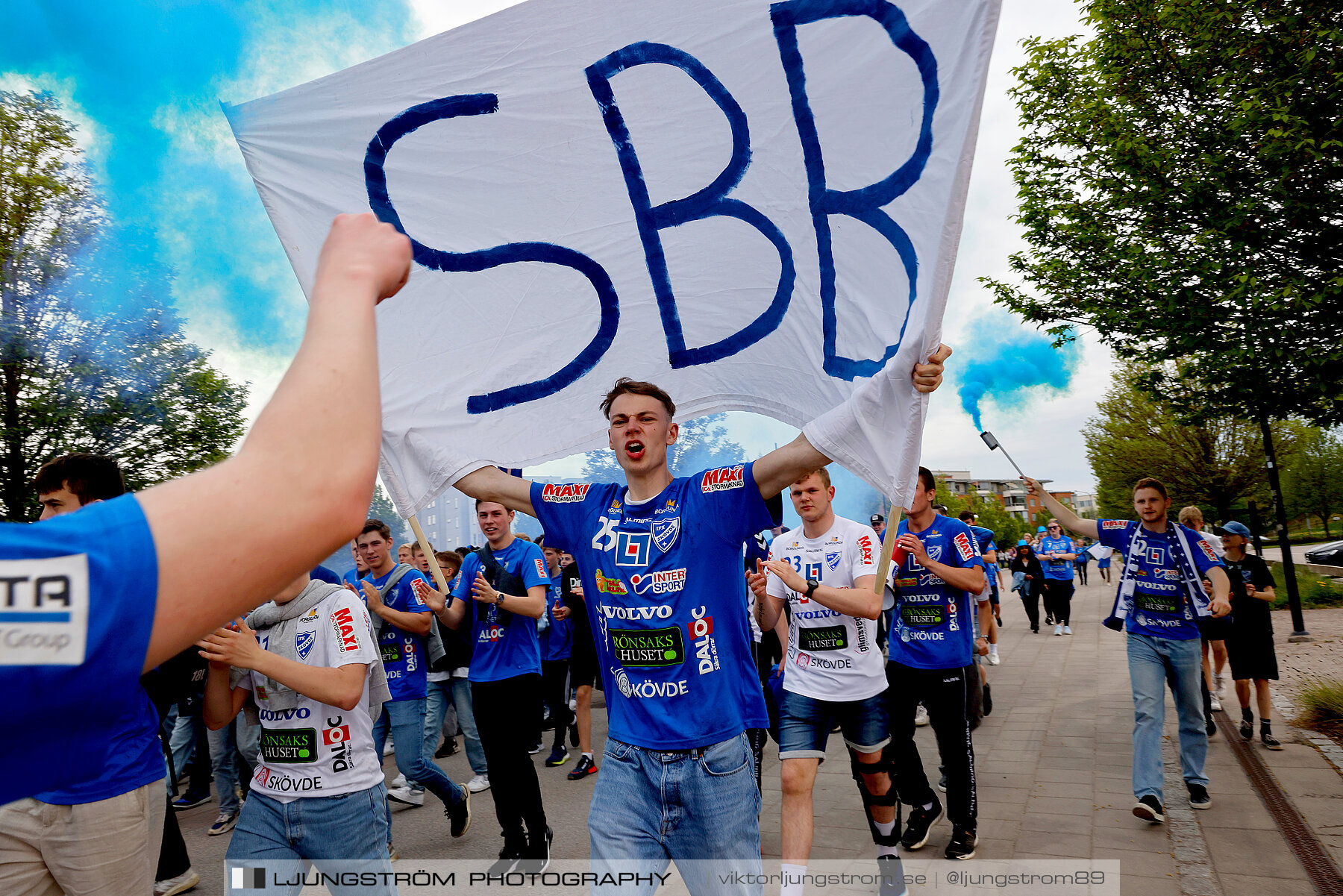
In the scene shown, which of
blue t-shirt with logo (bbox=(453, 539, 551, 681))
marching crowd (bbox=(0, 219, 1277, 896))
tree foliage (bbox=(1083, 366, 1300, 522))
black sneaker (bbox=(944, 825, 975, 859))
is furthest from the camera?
tree foliage (bbox=(1083, 366, 1300, 522))

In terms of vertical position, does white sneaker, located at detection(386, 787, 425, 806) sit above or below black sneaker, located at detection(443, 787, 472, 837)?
below

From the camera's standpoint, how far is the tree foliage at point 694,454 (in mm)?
35812

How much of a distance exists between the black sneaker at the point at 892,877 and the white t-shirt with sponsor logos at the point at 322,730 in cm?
279

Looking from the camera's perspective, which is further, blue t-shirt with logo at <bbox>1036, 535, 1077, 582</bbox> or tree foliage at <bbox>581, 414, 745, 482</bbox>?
tree foliage at <bbox>581, 414, 745, 482</bbox>

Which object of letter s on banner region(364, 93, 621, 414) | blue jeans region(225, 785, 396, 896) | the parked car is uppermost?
letter s on banner region(364, 93, 621, 414)

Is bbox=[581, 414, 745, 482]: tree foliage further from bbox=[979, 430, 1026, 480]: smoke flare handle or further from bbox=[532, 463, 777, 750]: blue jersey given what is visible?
bbox=[532, 463, 777, 750]: blue jersey

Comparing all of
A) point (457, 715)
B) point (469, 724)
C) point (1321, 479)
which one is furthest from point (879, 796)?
point (1321, 479)

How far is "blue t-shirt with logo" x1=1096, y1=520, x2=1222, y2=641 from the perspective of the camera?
20.0 ft

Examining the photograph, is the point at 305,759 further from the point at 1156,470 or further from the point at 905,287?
the point at 1156,470

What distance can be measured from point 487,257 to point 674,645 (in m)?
1.74

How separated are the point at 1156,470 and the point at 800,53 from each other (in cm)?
3118

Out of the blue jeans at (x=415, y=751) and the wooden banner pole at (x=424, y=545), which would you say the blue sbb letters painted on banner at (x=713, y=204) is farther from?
the blue jeans at (x=415, y=751)

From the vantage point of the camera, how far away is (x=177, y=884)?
5.43 m

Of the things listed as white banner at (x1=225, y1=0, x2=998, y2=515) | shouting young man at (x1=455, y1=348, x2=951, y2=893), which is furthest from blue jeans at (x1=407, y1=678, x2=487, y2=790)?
shouting young man at (x1=455, y1=348, x2=951, y2=893)
